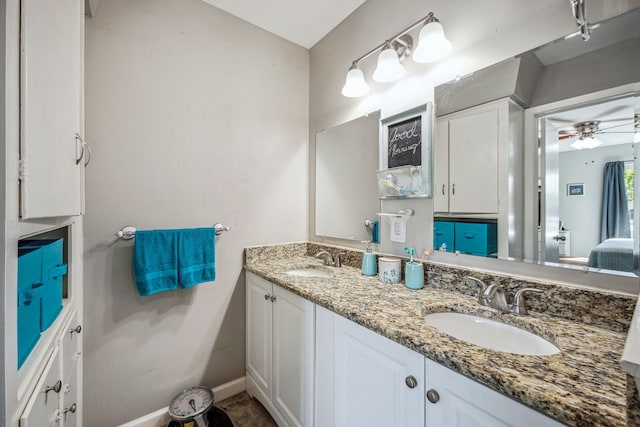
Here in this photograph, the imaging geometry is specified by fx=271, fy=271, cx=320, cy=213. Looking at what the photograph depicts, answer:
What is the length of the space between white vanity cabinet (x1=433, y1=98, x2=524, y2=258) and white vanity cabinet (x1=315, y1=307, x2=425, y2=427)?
0.64m

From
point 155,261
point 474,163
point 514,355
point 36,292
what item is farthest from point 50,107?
point 474,163

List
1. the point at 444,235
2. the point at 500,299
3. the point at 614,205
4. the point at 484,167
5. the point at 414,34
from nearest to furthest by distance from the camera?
the point at 614,205 → the point at 500,299 → the point at 484,167 → the point at 444,235 → the point at 414,34

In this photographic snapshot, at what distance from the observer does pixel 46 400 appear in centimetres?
72

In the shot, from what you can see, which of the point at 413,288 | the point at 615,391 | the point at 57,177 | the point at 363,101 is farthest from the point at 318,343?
the point at 363,101

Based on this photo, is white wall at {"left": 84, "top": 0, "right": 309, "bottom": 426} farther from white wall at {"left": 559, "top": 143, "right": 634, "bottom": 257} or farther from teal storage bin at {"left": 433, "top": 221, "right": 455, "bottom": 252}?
white wall at {"left": 559, "top": 143, "right": 634, "bottom": 257}

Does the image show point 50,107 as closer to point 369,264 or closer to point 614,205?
point 369,264

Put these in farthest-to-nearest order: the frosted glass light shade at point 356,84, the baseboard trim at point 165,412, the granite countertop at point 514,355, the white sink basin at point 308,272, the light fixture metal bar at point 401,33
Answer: the white sink basin at point 308,272 → the frosted glass light shade at point 356,84 → the baseboard trim at point 165,412 → the light fixture metal bar at point 401,33 → the granite countertop at point 514,355

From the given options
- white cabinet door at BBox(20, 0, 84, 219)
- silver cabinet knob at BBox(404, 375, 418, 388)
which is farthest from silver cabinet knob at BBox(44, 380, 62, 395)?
silver cabinet knob at BBox(404, 375, 418, 388)

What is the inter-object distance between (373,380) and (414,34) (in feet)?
5.24

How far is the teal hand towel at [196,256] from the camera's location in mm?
1498

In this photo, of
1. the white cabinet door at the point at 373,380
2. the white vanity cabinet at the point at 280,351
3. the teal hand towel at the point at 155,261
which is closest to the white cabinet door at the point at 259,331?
the white vanity cabinet at the point at 280,351

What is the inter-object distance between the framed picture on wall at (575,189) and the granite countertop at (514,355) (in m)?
0.43

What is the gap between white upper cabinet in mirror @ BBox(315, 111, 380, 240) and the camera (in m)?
1.68

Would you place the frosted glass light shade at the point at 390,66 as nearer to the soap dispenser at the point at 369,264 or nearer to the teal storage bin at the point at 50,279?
the soap dispenser at the point at 369,264
